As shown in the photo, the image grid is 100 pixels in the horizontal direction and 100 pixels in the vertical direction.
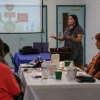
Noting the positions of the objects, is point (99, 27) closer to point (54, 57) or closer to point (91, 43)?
point (91, 43)

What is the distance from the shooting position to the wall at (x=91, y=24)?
671cm

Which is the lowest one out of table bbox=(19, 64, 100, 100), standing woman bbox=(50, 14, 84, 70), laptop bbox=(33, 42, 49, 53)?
table bbox=(19, 64, 100, 100)

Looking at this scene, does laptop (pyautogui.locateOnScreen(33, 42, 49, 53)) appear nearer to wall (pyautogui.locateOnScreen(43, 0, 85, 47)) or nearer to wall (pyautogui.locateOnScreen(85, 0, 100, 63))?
wall (pyautogui.locateOnScreen(85, 0, 100, 63))

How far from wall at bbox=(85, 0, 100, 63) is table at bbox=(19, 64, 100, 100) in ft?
14.0

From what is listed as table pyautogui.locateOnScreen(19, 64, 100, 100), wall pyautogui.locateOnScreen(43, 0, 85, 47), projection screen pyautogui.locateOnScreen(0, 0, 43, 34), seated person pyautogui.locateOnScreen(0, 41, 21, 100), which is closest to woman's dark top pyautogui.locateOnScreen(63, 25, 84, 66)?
projection screen pyautogui.locateOnScreen(0, 0, 43, 34)

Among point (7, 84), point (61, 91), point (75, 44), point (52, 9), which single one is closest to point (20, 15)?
point (52, 9)

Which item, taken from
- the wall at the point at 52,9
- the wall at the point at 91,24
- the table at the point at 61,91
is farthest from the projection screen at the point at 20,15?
the table at the point at 61,91

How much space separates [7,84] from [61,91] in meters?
0.52

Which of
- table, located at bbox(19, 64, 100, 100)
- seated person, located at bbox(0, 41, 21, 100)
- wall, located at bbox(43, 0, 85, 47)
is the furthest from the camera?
wall, located at bbox(43, 0, 85, 47)

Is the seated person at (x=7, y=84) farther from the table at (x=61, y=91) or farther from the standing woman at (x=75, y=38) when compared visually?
the standing woman at (x=75, y=38)

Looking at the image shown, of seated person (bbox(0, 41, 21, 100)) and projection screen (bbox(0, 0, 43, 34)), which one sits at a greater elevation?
projection screen (bbox(0, 0, 43, 34))

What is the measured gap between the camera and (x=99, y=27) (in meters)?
6.55

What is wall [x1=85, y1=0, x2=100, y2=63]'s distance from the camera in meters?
6.71

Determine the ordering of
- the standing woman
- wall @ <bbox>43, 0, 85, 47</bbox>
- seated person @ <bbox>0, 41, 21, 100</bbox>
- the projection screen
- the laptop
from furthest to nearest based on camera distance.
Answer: wall @ <bbox>43, 0, 85, 47</bbox> < the projection screen < the laptop < the standing woman < seated person @ <bbox>0, 41, 21, 100</bbox>
